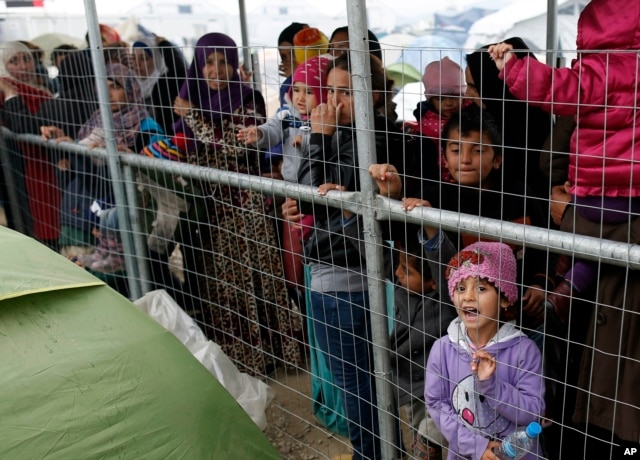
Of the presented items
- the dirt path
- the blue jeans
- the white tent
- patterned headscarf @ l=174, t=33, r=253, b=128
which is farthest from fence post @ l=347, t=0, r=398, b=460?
the white tent

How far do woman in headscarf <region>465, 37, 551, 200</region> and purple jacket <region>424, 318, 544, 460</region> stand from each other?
625 mm

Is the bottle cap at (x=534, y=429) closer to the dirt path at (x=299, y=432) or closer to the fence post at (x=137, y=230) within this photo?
the dirt path at (x=299, y=432)

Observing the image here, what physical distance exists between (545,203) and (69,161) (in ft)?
8.77

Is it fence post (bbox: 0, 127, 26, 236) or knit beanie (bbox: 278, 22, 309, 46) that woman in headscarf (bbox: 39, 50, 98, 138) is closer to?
fence post (bbox: 0, 127, 26, 236)

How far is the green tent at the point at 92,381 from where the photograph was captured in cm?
204

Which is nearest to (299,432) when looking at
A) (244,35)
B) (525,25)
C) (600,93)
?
(600,93)

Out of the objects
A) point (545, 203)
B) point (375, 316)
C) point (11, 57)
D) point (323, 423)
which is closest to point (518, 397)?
point (375, 316)

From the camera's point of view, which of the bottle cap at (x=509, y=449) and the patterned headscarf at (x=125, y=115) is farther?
the patterned headscarf at (x=125, y=115)

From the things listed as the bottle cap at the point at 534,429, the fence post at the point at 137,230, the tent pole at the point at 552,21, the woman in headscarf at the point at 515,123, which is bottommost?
the bottle cap at the point at 534,429

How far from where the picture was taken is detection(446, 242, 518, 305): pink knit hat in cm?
201

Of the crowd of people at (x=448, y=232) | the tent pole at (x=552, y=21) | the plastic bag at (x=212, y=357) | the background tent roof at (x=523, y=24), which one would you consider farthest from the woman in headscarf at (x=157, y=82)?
the background tent roof at (x=523, y=24)

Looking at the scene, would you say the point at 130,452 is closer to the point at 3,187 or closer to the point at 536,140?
the point at 536,140

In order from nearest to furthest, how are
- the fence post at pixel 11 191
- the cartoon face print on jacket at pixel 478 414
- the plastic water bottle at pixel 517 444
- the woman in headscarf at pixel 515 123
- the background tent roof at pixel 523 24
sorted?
the plastic water bottle at pixel 517 444
the cartoon face print on jacket at pixel 478 414
the woman in headscarf at pixel 515 123
the fence post at pixel 11 191
the background tent roof at pixel 523 24

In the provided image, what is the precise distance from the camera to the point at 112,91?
3.59 m
